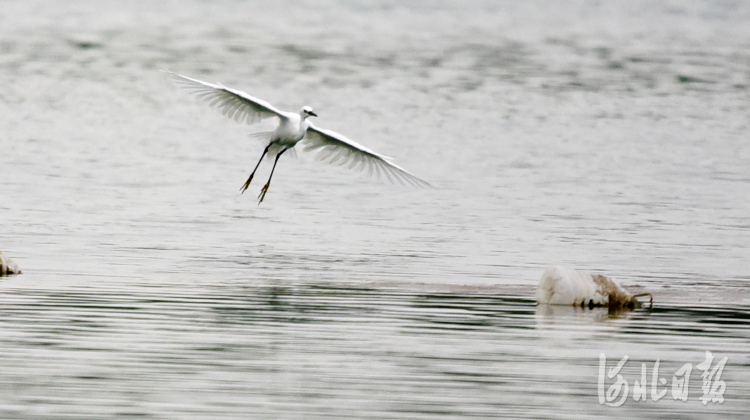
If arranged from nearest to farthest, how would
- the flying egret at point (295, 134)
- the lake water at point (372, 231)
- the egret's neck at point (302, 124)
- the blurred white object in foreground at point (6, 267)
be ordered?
1. the lake water at point (372, 231)
2. the blurred white object in foreground at point (6, 267)
3. the flying egret at point (295, 134)
4. the egret's neck at point (302, 124)

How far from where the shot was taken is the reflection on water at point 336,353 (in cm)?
1075

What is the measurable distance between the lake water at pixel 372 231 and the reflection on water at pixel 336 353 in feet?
0.12

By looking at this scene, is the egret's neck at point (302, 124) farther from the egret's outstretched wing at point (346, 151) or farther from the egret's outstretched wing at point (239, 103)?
the egret's outstretched wing at point (239, 103)

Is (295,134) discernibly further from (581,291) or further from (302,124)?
(581,291)

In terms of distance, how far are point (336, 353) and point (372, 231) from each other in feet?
30.5

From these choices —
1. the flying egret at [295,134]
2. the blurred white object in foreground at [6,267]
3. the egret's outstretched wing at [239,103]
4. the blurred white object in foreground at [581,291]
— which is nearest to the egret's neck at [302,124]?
the flying egret at [295,134]

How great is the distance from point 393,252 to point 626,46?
124 feet

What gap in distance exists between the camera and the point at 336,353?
40.5 ft

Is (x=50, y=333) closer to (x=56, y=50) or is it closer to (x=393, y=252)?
(x=393, y=252)

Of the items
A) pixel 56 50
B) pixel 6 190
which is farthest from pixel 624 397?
pixel 56 50

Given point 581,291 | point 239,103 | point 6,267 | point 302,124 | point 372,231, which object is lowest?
point 372,231

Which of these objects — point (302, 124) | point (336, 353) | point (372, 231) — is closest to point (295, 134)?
point (302, 124)

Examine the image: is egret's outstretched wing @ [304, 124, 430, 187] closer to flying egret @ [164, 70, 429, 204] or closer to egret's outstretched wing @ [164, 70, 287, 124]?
flying egret @ [164, 70, 429, 204]
